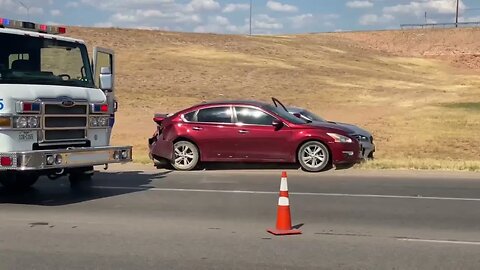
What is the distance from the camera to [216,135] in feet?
48.1

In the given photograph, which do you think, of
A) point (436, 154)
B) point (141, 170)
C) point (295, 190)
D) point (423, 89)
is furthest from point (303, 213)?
point (423, 89)

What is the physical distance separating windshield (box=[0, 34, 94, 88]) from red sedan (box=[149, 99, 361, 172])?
14.0ft

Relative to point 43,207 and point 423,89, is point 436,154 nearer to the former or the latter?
point 43,207

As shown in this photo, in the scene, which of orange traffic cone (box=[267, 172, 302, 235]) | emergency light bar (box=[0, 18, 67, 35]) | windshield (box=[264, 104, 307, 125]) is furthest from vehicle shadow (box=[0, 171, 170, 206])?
orange traffic cone (box=[267, 172, 302, 235])

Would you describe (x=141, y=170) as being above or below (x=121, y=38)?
below

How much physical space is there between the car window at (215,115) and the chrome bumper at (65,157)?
4266 mm

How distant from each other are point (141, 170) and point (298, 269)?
30.4ft

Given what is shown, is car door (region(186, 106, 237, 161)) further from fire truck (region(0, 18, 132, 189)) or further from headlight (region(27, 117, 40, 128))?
headlight (region(27, 117, 40, 128))

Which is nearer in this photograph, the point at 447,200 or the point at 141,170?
the point at 447,200

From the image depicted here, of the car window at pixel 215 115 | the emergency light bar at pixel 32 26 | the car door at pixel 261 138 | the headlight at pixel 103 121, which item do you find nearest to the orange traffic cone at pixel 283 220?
the headlight at pixel 103 121

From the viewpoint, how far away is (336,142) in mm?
14133

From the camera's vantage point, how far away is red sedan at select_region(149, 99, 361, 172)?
14.2m

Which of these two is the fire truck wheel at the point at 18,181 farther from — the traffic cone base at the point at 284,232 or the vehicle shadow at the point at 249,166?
the traffic cone base at the point at 284,232

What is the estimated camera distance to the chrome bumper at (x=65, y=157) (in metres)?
9.01
